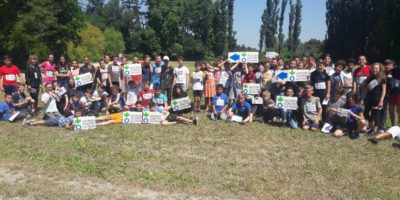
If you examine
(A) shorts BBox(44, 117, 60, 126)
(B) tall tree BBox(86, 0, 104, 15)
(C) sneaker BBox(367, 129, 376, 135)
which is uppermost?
(B) tall tree BBox(86, 0, 104, 15)

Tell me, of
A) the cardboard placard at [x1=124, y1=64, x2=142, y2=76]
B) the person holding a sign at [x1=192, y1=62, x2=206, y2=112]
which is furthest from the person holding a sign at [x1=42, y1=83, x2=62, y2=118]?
the person holding a sign at [x1=192, y1=62, x2=206, y2=112]

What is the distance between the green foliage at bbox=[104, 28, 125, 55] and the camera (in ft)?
211

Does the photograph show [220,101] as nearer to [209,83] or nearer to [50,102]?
[209,83]

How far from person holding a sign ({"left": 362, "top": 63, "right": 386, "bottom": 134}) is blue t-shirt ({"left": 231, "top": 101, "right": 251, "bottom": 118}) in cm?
326

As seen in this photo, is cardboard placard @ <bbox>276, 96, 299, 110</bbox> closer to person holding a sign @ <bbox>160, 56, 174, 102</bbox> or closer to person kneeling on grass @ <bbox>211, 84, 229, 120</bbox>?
person kneeling on grass @ <bbox>211, 84, 229, 120</bbox>

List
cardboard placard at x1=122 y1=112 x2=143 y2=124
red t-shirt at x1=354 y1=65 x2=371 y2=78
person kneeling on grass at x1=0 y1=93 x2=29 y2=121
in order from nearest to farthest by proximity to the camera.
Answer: red t-shirt at x1=354 y1=65 x2=371 y2=78
cardboard placard at x1=122 y1=112 x2=143 y2=124
person kneeling on grass at x1=0 y1=93 x2=29 y2=121

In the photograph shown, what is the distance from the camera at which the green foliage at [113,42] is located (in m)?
64.4

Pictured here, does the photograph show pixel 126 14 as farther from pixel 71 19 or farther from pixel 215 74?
pixel 215 74

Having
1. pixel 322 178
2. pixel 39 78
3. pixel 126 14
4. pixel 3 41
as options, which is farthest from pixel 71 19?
pixel 322 178

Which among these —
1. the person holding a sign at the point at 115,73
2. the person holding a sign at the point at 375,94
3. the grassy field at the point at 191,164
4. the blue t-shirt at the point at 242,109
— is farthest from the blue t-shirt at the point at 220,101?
the person holding a sign at the point at 375,94

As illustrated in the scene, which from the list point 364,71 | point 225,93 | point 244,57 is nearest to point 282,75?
point 244,57

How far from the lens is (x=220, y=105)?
12.4m

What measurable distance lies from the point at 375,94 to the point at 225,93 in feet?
15.5

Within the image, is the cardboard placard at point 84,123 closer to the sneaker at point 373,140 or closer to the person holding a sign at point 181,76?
the person holding a sign at point 181,76
